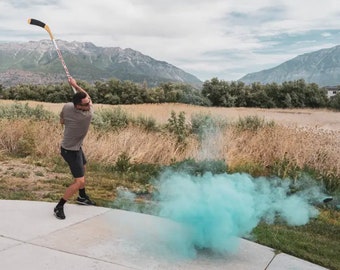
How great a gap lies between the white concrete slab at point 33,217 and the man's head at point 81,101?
4.56 feet

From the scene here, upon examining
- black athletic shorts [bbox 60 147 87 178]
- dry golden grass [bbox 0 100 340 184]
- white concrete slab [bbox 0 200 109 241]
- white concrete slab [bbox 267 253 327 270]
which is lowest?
white concrete slab [bbox 267 253 327 270]

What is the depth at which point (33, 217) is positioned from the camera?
18.8 feet

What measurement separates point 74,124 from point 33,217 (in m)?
1.27

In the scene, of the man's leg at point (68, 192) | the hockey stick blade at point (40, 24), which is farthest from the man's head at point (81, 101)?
the hockey stick blade at point (40, 24)

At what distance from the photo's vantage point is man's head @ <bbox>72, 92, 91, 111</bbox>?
5.52 m

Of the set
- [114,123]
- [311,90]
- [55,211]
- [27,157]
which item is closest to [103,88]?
[311,90]

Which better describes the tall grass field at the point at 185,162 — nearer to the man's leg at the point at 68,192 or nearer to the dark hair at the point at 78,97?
the man's leg at the point at 68,192

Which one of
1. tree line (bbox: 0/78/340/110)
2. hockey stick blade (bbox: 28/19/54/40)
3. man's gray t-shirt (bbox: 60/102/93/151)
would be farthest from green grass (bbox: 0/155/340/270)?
tree line (bbox: 0/78/340/110)

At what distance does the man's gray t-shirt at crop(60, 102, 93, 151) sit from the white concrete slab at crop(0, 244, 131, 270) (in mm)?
1537

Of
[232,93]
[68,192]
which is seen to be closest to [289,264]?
[68,192]

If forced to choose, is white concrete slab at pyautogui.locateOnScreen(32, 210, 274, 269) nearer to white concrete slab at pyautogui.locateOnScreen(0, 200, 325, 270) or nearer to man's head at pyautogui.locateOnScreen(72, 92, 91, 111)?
white concrete slab at pyautogui.locateOnScreen(0, 200, 325, 270)

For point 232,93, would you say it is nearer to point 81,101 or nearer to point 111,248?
point 81,101

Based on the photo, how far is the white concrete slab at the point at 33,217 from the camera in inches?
203

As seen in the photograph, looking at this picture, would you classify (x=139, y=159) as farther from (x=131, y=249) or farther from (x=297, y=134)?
(x=131, y=249)
